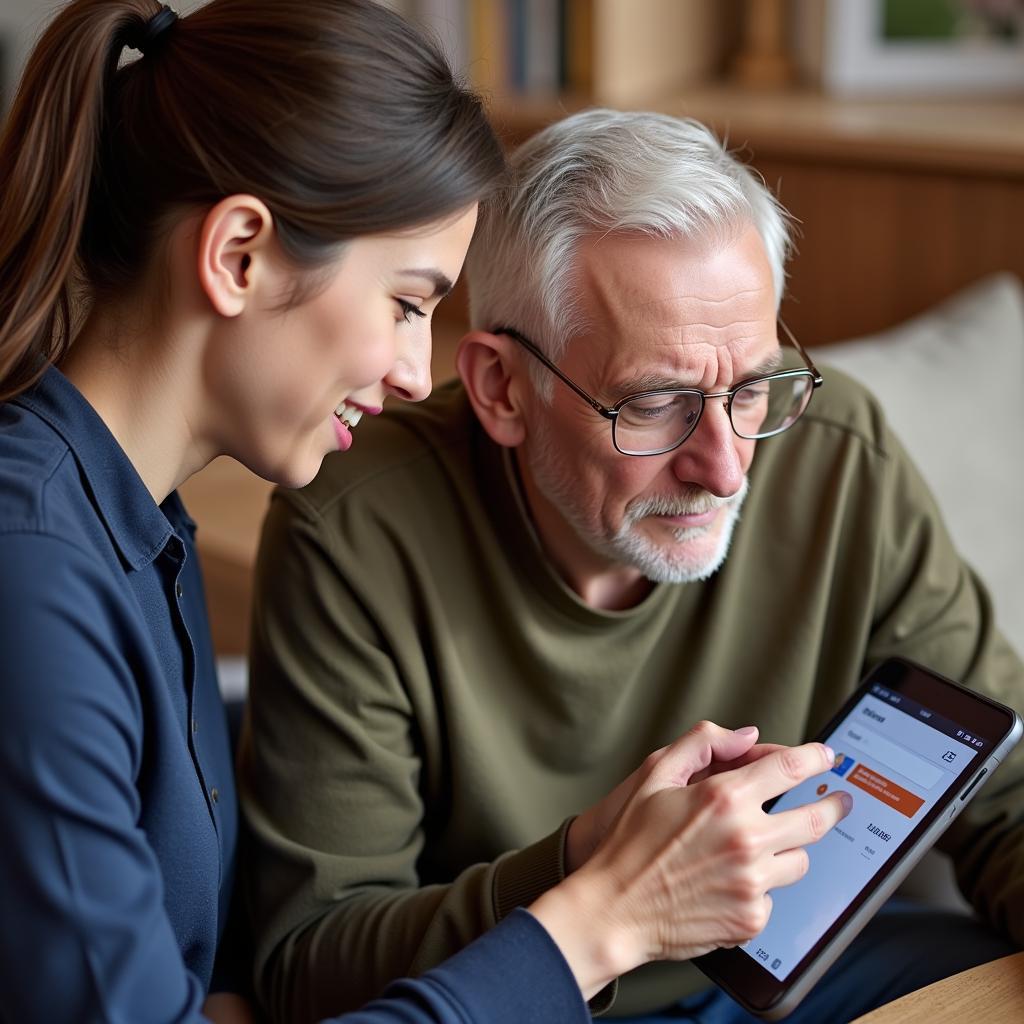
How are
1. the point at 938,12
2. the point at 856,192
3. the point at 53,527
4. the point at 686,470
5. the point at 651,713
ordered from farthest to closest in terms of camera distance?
the point at 938,12, the point at 856,192, the point at 651,713, the point at 686,470, the point at 53,527

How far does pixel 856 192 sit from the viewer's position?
2182 millimetres

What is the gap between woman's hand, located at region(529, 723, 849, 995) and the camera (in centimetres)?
94

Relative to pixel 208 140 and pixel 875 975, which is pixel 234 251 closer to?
pixel 208 140

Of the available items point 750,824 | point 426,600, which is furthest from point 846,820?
point 426,600

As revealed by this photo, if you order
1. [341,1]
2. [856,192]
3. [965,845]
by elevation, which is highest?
[341,1]

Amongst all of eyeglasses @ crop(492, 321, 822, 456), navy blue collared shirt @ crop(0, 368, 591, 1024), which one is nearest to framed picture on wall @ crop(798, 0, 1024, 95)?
eyeglasses @ crop(492, 321, 822, 456)

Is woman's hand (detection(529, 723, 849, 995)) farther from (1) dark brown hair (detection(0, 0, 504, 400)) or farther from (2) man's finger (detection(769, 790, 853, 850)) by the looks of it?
(1) dark brown hair (detection(0, 0, 504, 400))

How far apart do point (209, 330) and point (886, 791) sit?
2.04 feet

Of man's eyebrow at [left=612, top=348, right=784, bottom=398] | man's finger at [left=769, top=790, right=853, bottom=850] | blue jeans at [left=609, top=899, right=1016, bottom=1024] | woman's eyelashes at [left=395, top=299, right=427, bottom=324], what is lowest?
blue jeans at [left=609, top=899, right=1016, bottom=1024]

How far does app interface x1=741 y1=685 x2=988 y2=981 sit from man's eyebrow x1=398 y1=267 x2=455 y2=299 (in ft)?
1.62

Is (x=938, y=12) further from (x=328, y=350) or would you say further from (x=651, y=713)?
(x=328, y=350)

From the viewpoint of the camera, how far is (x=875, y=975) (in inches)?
50.4

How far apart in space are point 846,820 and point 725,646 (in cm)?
27

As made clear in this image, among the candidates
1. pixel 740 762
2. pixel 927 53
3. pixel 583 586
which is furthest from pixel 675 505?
pixel 927 53
